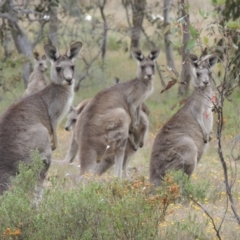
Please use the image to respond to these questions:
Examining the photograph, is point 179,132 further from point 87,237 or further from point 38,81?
point 38,81

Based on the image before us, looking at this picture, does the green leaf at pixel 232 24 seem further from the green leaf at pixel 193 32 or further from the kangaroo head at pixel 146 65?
the kangaroo head at pixel 146 65

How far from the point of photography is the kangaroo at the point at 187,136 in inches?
343

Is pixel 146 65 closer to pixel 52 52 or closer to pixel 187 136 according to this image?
pixel 52 52

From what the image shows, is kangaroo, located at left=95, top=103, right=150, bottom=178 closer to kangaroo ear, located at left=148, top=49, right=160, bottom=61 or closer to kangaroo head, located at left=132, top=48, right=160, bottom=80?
kangaroo head, located at left=132, top=48, right=160, bottom=80

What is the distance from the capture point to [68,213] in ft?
19.0

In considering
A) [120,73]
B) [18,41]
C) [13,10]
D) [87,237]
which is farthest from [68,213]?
[120,73]

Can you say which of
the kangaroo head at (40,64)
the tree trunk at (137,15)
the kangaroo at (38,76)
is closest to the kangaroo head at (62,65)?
the kangaroo at (38,76)

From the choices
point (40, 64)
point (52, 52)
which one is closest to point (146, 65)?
point (52, 52)

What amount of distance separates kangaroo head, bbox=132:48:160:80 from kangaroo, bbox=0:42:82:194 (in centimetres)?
165

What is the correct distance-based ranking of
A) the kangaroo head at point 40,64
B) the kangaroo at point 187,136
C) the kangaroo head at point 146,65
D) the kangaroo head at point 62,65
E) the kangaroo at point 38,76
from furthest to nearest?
the kangaroo head at point 40,64
the kangaroo at point 38,76
the kangaroo head at point 146,65
the kangaroo head at point 62,65
the kangaroo at point 187,136

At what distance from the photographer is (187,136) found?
9.13 metres

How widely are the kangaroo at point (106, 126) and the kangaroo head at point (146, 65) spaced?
41 centimetres

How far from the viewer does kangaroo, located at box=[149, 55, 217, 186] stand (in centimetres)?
870

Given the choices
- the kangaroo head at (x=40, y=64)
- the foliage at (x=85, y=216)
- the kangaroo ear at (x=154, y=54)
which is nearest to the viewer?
the foliage at (x=85, y=216)
